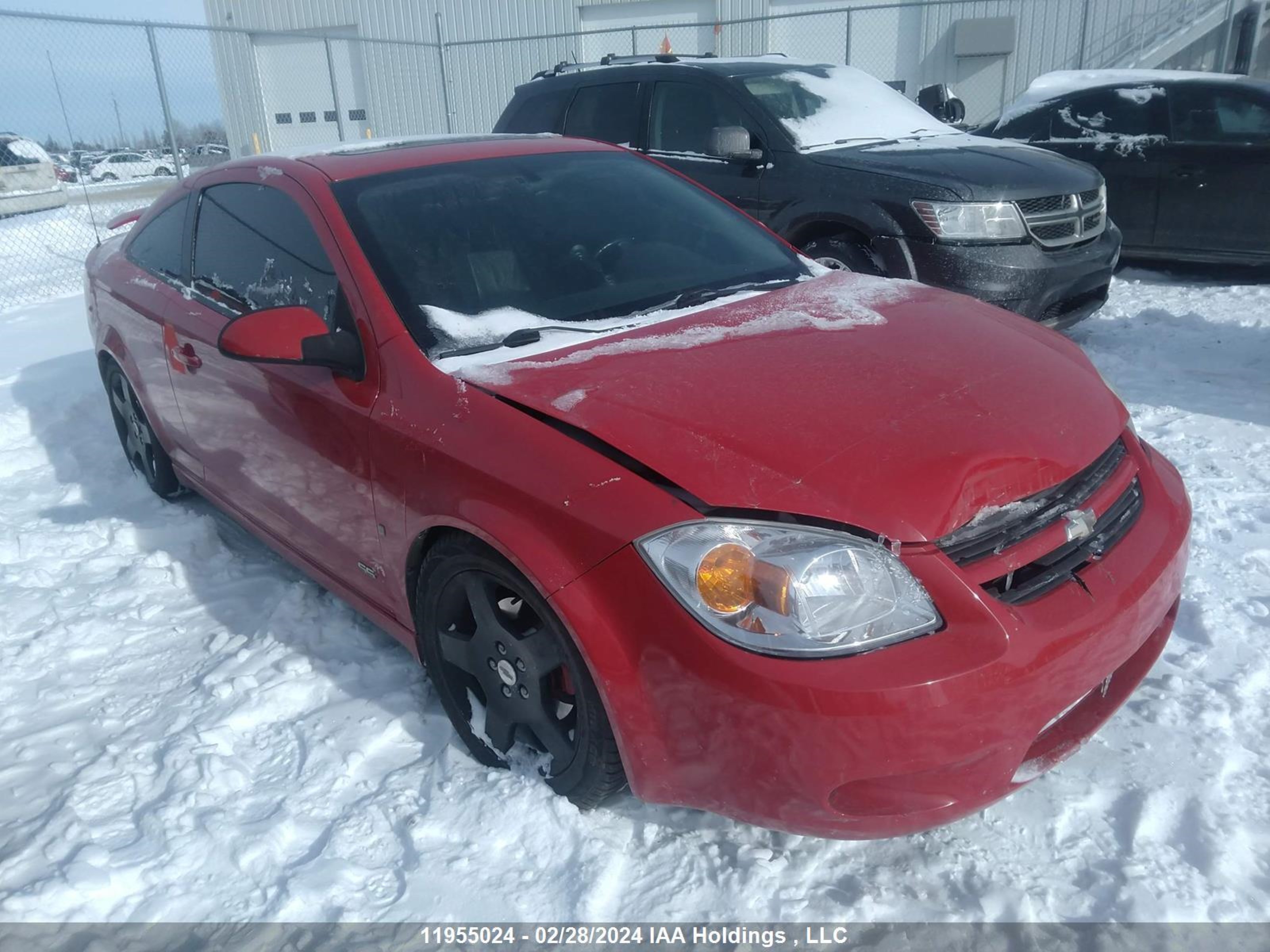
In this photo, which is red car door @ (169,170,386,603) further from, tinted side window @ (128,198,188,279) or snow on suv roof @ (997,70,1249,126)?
snow on suv roof @ (997,70,1249,126)

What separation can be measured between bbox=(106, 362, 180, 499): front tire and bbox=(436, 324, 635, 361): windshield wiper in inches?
90.4

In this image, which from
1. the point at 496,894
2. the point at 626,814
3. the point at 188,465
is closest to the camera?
the point at 496,894

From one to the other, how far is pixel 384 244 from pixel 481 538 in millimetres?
1039

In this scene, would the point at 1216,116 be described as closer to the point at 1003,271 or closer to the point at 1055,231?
the point at 1055,231

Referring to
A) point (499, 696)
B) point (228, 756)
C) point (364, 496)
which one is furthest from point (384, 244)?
point (228, 756)

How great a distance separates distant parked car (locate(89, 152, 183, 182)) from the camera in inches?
475

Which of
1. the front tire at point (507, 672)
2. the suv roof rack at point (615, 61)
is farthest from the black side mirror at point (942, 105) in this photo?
the front tire at point (507, 672)

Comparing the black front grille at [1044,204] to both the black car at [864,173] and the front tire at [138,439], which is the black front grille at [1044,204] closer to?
the black car at [864,173]

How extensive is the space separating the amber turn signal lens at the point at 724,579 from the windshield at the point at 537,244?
1.05 metres

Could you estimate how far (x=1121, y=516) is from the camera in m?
2.37

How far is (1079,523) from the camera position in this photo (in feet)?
7.17

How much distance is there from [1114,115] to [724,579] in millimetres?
7678

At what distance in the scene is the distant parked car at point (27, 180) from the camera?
11.1 m

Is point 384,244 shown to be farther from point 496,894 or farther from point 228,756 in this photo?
point 496,894
